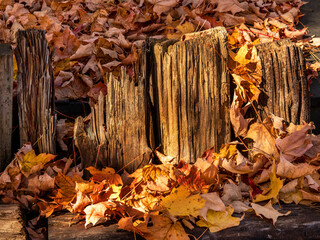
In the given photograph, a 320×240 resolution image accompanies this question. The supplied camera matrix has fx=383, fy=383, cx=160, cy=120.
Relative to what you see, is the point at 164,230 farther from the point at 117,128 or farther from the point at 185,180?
the point at 117,128

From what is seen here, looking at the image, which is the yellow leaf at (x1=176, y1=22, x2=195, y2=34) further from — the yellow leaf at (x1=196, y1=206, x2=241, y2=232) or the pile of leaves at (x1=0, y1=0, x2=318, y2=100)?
the yellow leaf at (x1=196, y1=206, x2=241, y2=232)

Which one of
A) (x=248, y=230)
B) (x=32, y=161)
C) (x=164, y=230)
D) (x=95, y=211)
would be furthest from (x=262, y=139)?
(x=32, y=161)

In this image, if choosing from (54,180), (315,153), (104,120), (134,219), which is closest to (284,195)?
(315,153)

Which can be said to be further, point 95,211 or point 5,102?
point 5,102

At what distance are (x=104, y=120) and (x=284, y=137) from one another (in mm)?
1016

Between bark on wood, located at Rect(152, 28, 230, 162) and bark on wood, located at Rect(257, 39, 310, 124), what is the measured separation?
24 cm

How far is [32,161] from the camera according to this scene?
208 centimetres

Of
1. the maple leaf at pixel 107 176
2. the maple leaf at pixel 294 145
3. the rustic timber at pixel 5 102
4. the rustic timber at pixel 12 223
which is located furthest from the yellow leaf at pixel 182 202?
the rustic timber at pixel 5 102

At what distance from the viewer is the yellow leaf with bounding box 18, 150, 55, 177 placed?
6.79 ft

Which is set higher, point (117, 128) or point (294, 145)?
point (117, 128)

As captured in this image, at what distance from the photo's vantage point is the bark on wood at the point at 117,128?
2100mm

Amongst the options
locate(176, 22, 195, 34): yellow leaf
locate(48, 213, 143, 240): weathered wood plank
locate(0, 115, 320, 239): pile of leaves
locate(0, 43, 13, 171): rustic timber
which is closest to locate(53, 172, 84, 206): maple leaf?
locate(0, 115, 320, 239): pile of leaves

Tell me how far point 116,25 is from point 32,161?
172 centimetres

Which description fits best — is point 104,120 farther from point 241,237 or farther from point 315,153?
point 315,153
